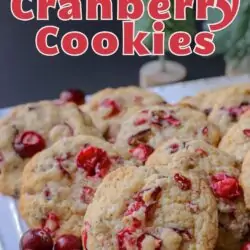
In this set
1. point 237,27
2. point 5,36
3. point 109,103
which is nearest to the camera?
point 109,103

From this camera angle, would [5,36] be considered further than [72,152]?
Yes

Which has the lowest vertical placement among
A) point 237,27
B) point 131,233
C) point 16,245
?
point 16,245

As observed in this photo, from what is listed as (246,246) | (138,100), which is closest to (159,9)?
(138,100)

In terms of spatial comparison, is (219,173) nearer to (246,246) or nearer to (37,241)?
(246,246)

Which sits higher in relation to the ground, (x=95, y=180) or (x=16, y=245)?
(x=95, y=180)

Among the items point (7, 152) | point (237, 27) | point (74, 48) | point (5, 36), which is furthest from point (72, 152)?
point (5, 36)

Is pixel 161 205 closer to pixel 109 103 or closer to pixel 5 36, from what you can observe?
pixel 109 103

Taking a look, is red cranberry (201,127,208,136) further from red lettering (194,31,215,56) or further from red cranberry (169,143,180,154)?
red lettering (194,31,215,56)

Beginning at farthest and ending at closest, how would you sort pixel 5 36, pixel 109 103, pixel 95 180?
pixel 5 36, pixel 109 103, pixel 95 180
